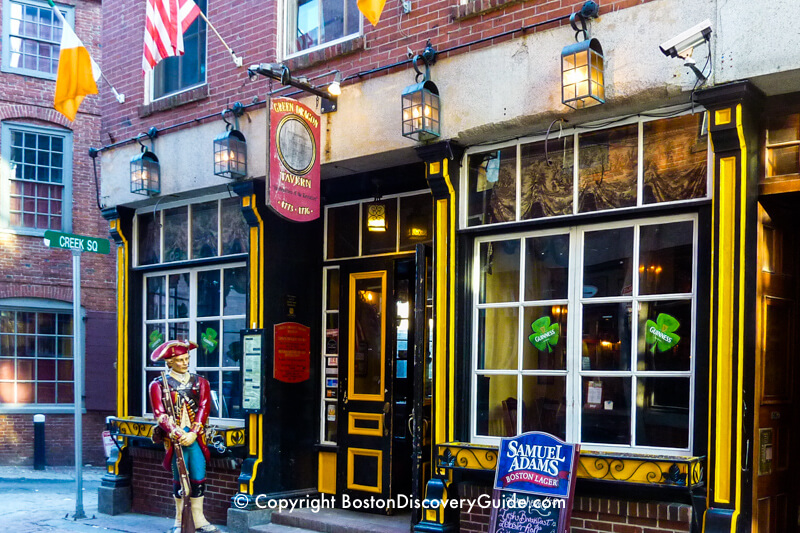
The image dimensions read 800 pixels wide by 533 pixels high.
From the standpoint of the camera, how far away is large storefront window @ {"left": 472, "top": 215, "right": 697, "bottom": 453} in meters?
6.18

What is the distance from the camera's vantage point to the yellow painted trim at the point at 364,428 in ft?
28.8

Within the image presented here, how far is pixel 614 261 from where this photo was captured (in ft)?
21.5

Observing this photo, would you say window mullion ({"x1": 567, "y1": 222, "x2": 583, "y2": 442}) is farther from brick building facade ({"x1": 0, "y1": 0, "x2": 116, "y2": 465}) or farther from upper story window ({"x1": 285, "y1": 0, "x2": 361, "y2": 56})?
brick building facade ({"x1": 0, "y1": 0, "x2": 116, "y2": 465})

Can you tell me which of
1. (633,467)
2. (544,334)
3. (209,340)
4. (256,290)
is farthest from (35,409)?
(633,467)

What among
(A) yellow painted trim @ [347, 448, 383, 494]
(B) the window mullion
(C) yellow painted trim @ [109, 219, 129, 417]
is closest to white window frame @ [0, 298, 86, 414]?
(C) yellow painted trim @ [109, 219, 129, 417]

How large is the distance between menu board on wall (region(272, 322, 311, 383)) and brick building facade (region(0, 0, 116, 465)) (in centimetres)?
799

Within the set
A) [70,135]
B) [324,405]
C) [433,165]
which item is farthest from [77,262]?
[70,135]

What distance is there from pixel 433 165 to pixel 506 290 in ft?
4.05

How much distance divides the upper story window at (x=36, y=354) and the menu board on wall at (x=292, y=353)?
9168 millimetres

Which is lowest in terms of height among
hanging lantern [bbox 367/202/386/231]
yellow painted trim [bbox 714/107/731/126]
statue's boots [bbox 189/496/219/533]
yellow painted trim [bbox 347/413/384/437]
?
statue's boots [bbox 189/496/219/533]

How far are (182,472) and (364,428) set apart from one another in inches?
78.4

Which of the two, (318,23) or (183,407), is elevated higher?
(318,23)

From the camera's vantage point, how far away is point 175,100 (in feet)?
32.6

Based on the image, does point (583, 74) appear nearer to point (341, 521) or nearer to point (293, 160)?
point (293, 160)
